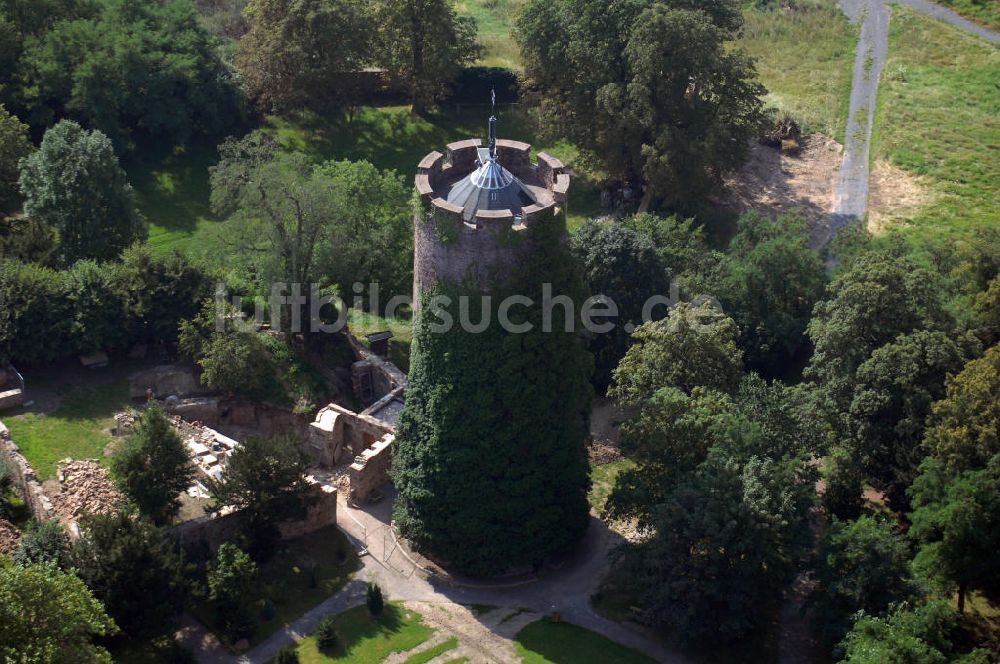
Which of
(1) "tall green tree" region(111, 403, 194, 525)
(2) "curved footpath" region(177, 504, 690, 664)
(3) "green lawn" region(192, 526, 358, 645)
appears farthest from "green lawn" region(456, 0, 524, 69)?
(2) "curved footpath" region(177, 504, 690, 664)

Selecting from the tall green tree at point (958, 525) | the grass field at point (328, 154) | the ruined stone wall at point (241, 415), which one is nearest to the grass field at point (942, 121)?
the grass field at point (328, 154)

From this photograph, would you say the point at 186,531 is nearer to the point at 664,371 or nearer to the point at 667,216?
the point at 664,371

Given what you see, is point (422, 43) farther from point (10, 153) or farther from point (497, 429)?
point (497, 429)

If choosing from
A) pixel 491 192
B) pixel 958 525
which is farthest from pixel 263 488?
pixel 958 525

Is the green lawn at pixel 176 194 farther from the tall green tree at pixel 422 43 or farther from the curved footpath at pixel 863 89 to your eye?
the curved footpath at pixel 863 89

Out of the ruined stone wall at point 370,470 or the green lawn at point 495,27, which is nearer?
the ruined stone wall at point 370,470

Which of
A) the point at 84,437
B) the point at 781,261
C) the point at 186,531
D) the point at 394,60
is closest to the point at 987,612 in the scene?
the point at 781,261

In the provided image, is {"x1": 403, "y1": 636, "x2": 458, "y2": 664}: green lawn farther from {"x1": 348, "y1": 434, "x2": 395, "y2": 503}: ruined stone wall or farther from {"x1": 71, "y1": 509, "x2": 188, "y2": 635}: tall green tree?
{"x1": 348, "y1": 434, "x2": 395, "y2": 503}: ruined stone wall
